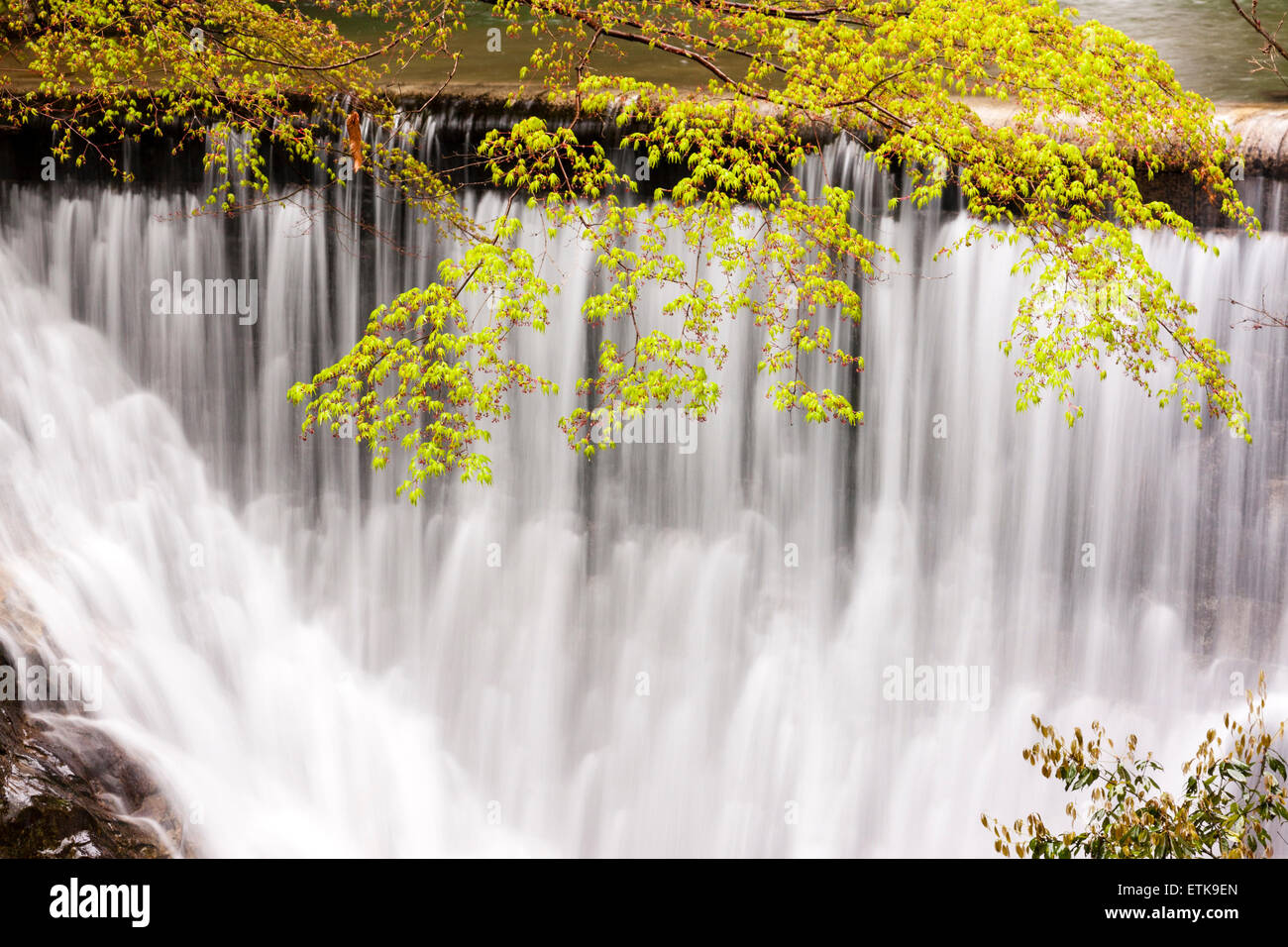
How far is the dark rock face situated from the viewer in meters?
7.36

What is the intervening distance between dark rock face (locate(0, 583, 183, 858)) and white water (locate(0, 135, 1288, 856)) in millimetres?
318

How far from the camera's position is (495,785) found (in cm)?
968

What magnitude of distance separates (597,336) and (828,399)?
2778 millimetres

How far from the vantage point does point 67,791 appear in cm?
781

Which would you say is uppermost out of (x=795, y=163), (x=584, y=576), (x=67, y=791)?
(x=795, y=163)

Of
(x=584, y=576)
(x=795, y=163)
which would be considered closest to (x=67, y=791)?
(x=584, y=576)

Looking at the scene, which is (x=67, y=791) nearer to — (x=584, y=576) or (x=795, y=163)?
(x=584, y=576)

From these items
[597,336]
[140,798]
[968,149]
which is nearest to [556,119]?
[597,336]

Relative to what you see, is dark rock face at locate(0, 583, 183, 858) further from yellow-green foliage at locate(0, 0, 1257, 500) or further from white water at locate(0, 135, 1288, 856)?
yellow-green foliage at locate(0, 0, 1257, 500)

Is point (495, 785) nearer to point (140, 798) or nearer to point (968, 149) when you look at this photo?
point (140, 798)

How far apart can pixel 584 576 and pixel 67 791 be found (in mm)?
3933

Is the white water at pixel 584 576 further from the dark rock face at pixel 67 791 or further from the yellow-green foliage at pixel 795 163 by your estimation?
the yellow-green foliage at pixel 795 163

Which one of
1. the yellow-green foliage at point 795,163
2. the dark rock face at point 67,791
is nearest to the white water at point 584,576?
the dark rock face at point 67,791
